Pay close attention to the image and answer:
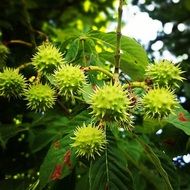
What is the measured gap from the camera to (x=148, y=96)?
1.63m

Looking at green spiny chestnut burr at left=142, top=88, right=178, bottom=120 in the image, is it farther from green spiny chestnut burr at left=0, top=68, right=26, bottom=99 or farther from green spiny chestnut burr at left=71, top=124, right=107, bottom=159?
green spiny chestnut burr at left=0, top=68, right=26, bottom=99

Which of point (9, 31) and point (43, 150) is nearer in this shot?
point (43, 150)

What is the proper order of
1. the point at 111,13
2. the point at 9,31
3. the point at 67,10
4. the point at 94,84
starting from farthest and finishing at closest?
the point at 111,13
the point at 67,10
the point at 9,31
the point at 94,84

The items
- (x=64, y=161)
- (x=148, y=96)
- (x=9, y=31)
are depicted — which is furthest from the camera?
(x=9, y=31)

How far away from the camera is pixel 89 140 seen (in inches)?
61.6

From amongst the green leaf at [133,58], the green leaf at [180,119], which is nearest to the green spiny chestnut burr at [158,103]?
the green leaf at [180,119]

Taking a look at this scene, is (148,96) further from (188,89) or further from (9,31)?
(9,31)

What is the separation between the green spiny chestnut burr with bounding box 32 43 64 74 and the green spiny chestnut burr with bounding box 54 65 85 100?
75mm

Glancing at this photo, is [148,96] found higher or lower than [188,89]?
lower

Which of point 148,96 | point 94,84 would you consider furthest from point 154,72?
point 94,84

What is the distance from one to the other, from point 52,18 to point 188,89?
192 cm

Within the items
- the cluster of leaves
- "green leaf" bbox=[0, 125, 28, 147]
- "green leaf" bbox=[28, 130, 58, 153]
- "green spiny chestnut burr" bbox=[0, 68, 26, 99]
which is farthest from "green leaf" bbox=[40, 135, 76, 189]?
"green leaf" bbox=[0, 125, 28, 147]

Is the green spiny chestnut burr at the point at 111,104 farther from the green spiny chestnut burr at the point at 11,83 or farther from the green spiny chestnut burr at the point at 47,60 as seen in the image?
the green spiny chestnut burr at the point at 11,83

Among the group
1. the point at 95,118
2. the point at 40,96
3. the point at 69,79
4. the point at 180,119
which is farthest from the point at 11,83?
the point at 180,119
